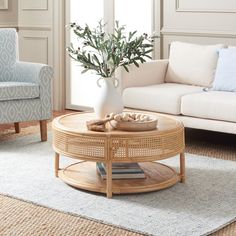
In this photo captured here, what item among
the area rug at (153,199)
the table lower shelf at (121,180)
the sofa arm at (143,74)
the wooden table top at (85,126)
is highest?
the sofa arm at (143,74)

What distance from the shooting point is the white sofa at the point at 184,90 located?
14.5 ft

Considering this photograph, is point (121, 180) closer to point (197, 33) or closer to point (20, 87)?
point (20, 87)

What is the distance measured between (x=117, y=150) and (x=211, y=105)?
1264 millimetres

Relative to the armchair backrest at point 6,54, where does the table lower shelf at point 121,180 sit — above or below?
below

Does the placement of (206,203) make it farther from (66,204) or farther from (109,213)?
(66,204)

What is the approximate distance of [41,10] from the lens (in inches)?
251

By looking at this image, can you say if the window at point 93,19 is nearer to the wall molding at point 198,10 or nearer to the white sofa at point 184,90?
the wall molding at point 198,10

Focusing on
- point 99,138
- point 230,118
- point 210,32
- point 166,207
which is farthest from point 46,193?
point 210,32

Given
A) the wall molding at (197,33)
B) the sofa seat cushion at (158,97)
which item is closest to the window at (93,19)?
the wall molding at (197,33)

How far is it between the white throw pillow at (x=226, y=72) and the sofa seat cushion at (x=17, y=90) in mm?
1400

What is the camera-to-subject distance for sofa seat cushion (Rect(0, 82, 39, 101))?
4.60 meters

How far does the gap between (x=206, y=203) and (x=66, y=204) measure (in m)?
0.74

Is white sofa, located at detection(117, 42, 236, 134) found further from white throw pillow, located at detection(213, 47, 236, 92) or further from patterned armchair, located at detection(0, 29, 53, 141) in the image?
patterned armchair, located at detection(0, 29, 53, 141)

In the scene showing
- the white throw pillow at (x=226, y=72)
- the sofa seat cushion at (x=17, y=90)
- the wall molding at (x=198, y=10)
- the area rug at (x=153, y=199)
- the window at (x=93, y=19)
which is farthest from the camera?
the window at (x=93, y=19)
